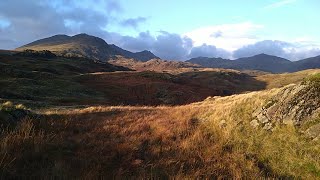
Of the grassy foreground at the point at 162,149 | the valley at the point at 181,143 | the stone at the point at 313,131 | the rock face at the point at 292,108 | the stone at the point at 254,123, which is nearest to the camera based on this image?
the grassy foreground at the point at 162,149

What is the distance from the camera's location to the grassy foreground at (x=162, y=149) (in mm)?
9859

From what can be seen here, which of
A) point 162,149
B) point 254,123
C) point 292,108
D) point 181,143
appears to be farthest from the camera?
point 254,123

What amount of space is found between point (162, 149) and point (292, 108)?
5.80 metres

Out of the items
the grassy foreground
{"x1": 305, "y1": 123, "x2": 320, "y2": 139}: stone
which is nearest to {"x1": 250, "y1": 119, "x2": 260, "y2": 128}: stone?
the grassy foreground

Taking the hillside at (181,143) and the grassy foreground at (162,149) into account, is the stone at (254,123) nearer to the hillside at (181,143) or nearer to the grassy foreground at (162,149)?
the hillside at (181,143)

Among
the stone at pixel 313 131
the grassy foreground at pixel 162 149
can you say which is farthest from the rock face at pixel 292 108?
the stone at pixel 313 131

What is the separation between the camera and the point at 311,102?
1491 cm

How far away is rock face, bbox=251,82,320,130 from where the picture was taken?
1460 centimetres

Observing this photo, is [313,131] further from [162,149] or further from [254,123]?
[162,149]

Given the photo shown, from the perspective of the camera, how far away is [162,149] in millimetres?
13445

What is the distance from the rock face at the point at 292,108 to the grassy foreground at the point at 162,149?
0.52m

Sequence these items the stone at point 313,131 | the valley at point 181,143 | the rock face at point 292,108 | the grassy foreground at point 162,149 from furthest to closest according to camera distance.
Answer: the rock face at point 292,108
the stone at point 313,131
the valley at point 181,143
the grassy foreground at point 162,149

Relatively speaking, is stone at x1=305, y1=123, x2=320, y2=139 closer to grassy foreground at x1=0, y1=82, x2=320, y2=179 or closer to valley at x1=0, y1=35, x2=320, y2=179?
valley at x1=0, y1=35, x2=320, y2=179

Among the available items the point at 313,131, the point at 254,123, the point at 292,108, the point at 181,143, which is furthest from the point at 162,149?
the point at 292,108
